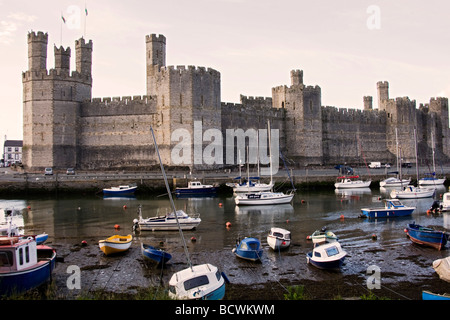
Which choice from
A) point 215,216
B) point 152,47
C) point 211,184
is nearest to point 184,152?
point 211,184

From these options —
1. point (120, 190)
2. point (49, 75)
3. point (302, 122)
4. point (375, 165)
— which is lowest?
point (120, 190)

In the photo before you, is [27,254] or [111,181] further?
[111,181]

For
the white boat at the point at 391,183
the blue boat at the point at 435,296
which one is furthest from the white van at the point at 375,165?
the blue boat at the point at 435,296

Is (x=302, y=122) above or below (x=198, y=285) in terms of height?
above

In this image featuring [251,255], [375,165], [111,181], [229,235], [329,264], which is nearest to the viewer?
[329,264]

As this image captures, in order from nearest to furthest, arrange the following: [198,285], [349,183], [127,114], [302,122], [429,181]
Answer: [198,285], [349,183], [429,181], [127,114], [302,122]

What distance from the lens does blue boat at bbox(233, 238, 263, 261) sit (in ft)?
45.0

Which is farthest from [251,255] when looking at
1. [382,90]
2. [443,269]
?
[382,90]

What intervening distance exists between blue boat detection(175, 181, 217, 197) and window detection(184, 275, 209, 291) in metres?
22.5

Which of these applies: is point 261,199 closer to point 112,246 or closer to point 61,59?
point 112,246

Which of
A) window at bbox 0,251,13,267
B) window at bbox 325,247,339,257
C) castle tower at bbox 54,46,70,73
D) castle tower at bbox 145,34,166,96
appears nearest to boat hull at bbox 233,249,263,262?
window at bbox 325,247,339,257

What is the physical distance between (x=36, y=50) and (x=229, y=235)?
31.1 metres

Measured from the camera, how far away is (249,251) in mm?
13750

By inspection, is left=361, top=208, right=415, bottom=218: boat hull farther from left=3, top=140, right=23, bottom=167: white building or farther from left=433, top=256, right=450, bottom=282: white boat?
left=3, top=140, right=23, bottom=167: white building
